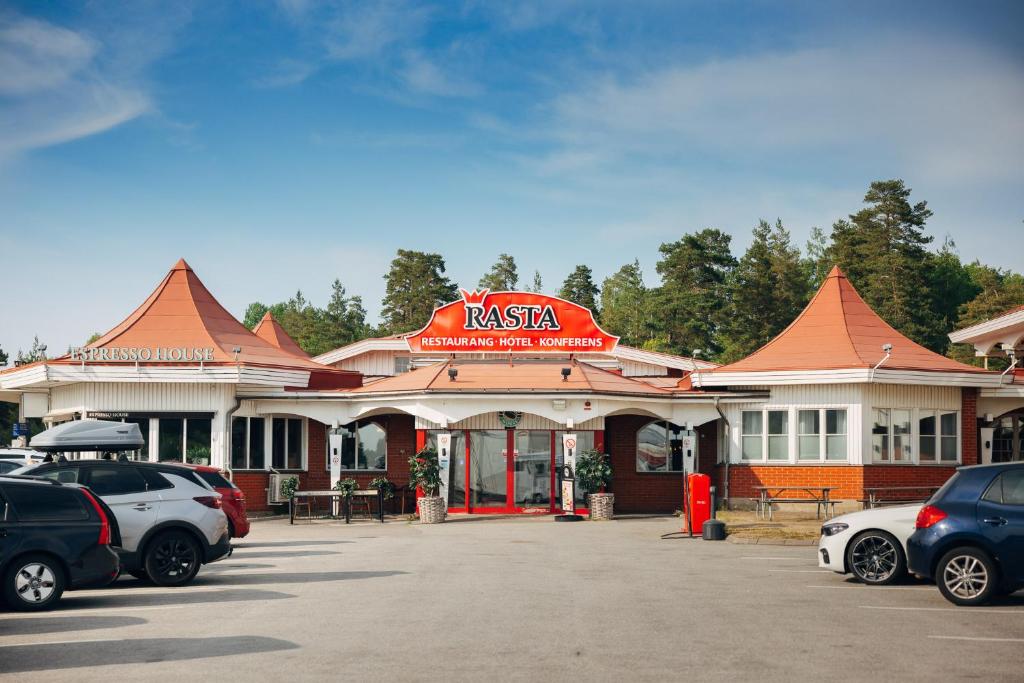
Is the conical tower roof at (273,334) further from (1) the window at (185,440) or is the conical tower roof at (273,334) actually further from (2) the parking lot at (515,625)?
(2) the parking lot at (515,625)

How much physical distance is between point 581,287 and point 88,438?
69588mm

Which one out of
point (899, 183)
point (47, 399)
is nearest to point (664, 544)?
point (47, 399)

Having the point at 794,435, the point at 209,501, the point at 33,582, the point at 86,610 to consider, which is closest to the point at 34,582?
the point at 33,582

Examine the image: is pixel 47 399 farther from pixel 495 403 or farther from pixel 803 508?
pixel 803 508

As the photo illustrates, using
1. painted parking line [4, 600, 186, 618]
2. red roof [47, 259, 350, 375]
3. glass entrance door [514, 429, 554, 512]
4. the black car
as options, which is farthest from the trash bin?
red roof [47, 259, 350, 375]

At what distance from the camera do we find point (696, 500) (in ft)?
82.0

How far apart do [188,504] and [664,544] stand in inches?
403

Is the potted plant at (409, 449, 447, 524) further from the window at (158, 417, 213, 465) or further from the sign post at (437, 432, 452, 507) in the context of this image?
the window at (158, 417, 213, 465)

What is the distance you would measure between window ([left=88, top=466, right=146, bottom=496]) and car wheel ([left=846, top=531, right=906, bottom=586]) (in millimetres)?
9871

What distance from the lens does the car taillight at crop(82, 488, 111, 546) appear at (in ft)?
46.0

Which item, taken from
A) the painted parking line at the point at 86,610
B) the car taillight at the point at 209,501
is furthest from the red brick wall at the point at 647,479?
the painted parking line at the point at 86,610

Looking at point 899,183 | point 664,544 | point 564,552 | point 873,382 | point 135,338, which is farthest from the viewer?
point 899,183

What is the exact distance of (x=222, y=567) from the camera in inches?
741

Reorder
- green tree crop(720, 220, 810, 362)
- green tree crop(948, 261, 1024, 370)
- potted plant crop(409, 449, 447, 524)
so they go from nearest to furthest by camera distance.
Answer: potted plant crop(409, 449, 447, 524) < green tree crop(948, 261, 1024, 370) < green tree crop(720, 220, 810, 362)
